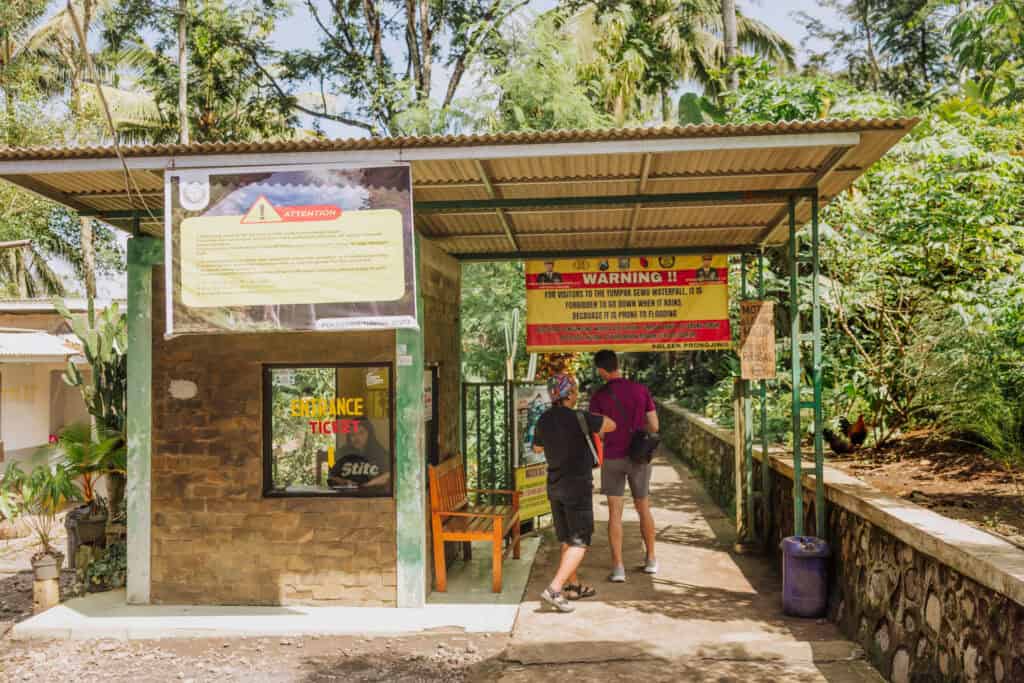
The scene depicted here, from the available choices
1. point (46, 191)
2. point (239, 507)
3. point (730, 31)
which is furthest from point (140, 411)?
point (730, 31)

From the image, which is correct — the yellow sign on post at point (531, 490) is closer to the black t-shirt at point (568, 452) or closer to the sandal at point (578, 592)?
the sandal at point (578, 592)

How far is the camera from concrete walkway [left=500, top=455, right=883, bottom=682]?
18.1 ft

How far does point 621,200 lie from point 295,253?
272 cm

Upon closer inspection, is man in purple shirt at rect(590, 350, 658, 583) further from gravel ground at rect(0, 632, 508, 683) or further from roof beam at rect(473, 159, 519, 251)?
gravel ground at rect(0, 632, 508, 683)

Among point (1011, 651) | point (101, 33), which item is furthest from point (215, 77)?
point (1011, 651)

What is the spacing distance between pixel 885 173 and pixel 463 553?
6240 mm

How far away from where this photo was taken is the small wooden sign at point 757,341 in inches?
313

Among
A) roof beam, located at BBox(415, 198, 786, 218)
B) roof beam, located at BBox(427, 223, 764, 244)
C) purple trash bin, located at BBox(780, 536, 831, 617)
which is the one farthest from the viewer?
roof beam, located at BBox(427, 223, 764, 244)

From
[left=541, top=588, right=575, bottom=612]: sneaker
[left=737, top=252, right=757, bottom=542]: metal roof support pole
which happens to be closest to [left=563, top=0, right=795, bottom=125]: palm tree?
[left=737, top=252, right=757, bottom=542]: metal roof support pole

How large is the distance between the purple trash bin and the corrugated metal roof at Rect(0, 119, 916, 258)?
2.85 m

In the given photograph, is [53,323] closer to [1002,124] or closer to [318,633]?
[318,633]

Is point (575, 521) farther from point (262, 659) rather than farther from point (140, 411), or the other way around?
point (140, 411)

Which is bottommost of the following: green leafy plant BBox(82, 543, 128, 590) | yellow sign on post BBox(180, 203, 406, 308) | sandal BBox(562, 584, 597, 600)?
sandal BBox(562, 584, 597, 600)

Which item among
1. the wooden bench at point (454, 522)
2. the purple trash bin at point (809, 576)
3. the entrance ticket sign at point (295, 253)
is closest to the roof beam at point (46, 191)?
the entrance ticket sign at point (295, 253)
